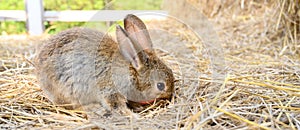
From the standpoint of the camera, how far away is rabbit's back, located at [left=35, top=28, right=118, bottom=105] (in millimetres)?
2178

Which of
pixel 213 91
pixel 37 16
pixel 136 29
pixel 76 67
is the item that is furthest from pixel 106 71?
pixel 37 16

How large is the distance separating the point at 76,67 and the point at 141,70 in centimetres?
37

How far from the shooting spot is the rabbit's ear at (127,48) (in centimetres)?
205

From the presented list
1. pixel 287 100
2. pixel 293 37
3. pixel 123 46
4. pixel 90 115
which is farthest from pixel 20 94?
pixel 293 37

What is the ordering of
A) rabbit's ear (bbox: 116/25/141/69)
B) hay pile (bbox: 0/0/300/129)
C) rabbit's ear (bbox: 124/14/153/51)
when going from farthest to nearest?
1. rabbit's ear (bbox: 124/14/153/51)
2. rabbit's ear (bbox: 116/25/141/69)
3. hay pile (bbox: 0/0/300/129)

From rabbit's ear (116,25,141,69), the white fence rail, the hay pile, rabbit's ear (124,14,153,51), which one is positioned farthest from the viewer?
the white fence rail

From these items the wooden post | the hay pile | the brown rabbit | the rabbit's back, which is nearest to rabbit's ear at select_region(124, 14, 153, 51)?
the brown rabbit

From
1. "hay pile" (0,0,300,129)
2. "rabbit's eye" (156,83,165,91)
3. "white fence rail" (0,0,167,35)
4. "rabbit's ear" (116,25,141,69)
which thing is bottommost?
"hay pile" (0,0,300,129)

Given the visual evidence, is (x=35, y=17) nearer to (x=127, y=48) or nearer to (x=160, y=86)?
(x=127, y=48)

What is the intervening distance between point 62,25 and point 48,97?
3.42m

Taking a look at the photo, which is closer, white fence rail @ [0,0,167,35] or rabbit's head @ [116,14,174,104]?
rabbit's head @ [116,14,174,104]

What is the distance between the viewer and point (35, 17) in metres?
5.23

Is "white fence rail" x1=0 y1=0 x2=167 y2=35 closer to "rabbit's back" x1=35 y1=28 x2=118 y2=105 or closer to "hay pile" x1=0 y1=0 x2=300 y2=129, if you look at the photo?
"hay pile" x1=0 y1=0 x2=300 y2=129

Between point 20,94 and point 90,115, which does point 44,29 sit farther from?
point 90,115
